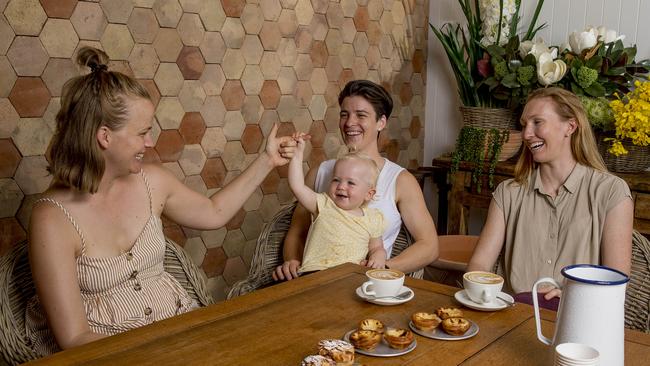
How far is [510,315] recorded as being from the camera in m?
1.47

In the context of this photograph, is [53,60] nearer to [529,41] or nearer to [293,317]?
[293,317]

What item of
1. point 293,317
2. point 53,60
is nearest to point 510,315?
point 293,317

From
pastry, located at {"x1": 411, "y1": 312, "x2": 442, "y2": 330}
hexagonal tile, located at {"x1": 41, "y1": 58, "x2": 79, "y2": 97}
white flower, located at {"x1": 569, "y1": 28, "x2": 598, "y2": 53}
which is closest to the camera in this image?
pastry, located at {"x1": 411, "y1": 312, "x2": 442, "y2": 330}

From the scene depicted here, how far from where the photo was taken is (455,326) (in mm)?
1328

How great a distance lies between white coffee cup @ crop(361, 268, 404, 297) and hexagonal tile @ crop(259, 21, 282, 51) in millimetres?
1698

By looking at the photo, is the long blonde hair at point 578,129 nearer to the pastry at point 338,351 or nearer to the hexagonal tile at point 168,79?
the pastry at point 338,351

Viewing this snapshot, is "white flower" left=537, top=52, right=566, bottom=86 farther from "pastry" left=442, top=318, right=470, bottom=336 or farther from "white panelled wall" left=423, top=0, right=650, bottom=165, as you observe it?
"pastry" left=442, top=318, right=470, bottom=336

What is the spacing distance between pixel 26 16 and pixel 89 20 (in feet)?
0.76

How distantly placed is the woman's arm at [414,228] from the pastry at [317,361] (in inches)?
41.0

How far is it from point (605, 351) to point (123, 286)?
1207 mm

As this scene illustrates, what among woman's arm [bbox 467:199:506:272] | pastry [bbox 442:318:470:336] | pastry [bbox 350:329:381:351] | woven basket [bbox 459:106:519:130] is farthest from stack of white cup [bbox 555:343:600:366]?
woven basket [bbox 459:106:519:130]

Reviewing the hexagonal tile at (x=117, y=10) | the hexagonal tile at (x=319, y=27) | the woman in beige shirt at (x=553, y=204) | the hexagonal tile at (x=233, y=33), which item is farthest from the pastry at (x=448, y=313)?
the hexagonal tile at (x=319, y=27)

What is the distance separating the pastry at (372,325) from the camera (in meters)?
1.30

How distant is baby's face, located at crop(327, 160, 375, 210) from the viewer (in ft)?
7.08
